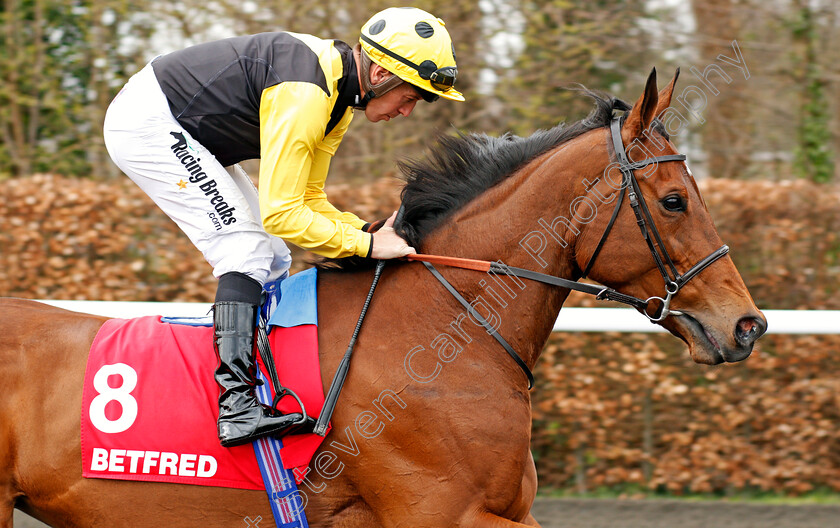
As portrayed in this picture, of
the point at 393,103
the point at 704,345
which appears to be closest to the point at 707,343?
the point at 704,345

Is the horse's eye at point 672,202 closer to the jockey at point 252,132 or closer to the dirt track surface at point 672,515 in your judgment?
the jockey at point 252,132

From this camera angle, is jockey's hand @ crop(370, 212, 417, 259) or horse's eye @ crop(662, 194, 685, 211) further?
jockey's hand @ crop(370, 212, 417, 259)

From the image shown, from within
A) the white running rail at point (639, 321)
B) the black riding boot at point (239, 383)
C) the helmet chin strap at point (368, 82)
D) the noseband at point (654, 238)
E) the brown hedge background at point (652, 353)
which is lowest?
the brown hedge background at point (652, 353)

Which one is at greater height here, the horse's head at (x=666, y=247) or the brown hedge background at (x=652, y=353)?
the horse's head at (x=666, y=247)

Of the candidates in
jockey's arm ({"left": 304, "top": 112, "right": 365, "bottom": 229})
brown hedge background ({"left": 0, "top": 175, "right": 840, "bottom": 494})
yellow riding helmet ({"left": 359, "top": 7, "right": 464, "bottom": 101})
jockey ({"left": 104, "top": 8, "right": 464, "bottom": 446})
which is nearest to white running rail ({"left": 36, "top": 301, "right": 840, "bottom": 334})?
brown hedge background ({"left": 0, "top": 175, "right": 840, "bottom": 494})

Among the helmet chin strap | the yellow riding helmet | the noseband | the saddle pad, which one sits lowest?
the saddle pad

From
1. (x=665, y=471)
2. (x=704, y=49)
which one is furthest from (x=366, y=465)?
(x=704, y=49)

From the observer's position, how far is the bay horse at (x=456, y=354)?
2561 millimetres

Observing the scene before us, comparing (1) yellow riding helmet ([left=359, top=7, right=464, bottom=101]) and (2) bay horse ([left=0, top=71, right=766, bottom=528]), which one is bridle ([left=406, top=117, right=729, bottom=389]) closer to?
(2) bay horse ([left=0, top=71, right=766, bottom=528])

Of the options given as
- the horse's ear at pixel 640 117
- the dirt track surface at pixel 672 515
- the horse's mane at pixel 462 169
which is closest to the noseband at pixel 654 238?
the horse's ear at pixel 640 117

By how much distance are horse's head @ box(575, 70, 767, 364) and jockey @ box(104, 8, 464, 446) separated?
662mm

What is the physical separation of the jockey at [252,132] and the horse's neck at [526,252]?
28 cm

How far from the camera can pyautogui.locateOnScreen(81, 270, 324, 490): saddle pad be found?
2604 millimetres

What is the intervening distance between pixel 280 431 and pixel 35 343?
37.1 inches
